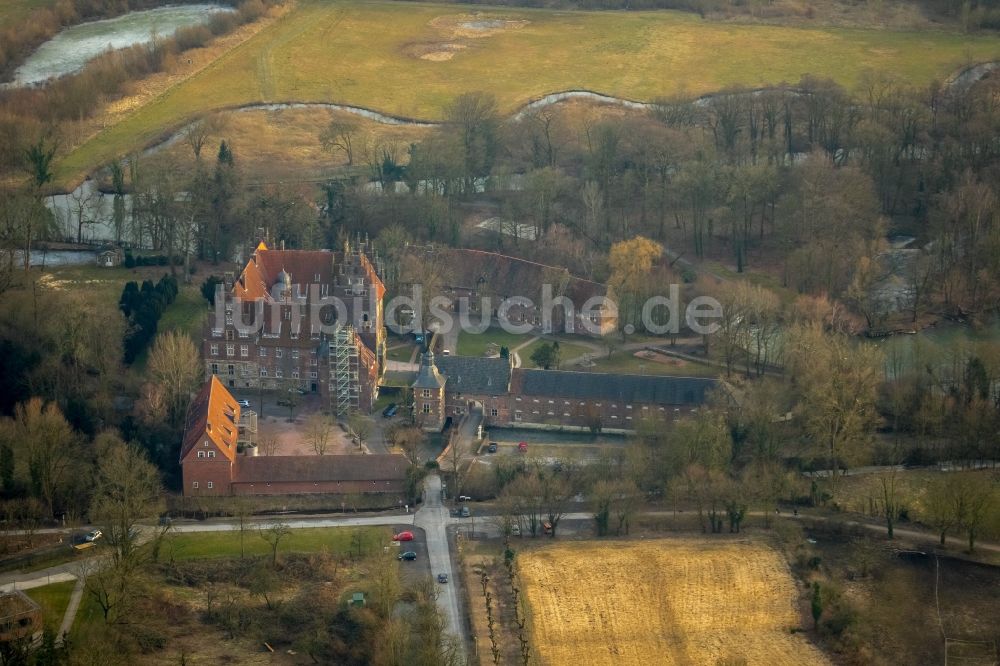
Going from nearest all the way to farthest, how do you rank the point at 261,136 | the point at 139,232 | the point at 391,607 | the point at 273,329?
the point at 391,607
the point at 273,329
the point at 139,232
the point at 261,136

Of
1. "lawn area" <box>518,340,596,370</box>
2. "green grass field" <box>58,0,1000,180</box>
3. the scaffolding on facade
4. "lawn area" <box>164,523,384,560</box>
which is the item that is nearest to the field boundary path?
"lawn area" <box>164,523,384,560</box>

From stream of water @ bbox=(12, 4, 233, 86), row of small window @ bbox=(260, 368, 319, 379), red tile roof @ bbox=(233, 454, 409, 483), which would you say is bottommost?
red tile roof @ bbox=(233, 454, 409, 483)

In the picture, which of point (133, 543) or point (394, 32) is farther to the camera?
point (394, 32)

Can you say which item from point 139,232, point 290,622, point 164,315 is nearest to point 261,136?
point 139,232

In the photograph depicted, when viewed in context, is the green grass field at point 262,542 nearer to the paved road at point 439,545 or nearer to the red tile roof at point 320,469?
the paved road at point 439,545

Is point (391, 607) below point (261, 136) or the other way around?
below

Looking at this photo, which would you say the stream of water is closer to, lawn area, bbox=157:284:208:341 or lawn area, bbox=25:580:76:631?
lawn area, bbox=157:284:208:341

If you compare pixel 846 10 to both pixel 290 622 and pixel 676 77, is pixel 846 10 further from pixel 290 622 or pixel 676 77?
pixel 290 622
